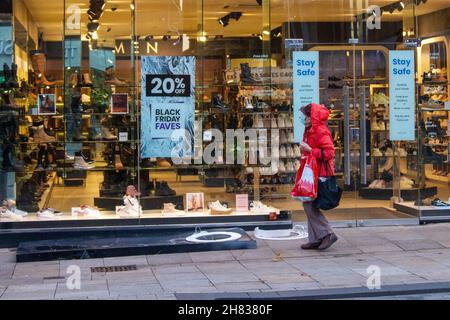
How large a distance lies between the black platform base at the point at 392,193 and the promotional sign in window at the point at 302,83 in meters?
1.61

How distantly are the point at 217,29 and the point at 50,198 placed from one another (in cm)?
358

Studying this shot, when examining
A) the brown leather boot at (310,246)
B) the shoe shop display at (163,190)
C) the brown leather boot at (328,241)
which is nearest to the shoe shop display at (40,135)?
the shoe shop display at (163,190)

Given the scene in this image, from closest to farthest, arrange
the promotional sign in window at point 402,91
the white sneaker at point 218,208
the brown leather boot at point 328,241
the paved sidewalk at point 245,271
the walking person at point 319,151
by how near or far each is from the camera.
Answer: the paved sidewalk at point 245,271
the walking person at point 319,151
the brown leather boot at point 328,241
the white sneaker at point 218,208
the promotional sign in window at point 402,91

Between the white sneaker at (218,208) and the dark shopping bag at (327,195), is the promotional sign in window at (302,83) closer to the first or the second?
the white sneaker at (218,208)

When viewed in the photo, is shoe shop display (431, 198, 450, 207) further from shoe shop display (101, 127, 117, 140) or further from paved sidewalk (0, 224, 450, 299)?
shoe shop display (101, 127, 117, 140)

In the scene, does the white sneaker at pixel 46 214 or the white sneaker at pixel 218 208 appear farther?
the white sneaker at pixel 218 208

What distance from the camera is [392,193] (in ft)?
42.1

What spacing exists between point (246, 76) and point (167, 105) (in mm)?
1387

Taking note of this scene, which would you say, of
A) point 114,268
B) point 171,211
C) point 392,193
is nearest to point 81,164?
point 171,211

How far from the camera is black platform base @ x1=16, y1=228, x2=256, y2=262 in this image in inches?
390

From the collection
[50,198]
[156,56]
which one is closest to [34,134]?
[50,198]

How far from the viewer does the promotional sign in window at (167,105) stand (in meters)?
11.5

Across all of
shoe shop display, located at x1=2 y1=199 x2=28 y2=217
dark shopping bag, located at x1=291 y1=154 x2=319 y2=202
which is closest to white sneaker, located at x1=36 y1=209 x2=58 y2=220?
shoe shop display, located at x1=2 y1=199 x2=28 y2=217
